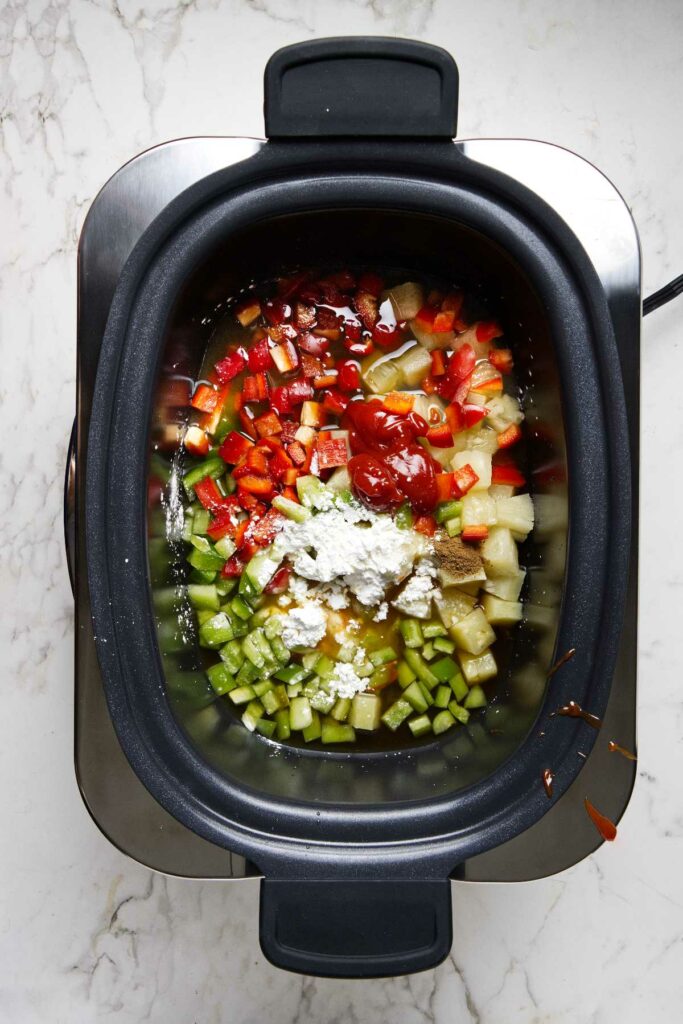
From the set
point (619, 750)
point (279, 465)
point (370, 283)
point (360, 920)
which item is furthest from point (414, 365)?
point (360, 920)

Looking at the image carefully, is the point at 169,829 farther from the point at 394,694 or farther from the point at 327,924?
the point at 394,694

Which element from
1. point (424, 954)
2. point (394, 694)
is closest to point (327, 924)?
point (424, 954)

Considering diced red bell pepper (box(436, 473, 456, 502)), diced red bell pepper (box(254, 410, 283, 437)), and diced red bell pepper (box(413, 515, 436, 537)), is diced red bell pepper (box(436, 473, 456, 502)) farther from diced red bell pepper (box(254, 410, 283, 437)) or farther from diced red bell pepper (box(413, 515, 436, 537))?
diced red bell pepper (box(254, 410, 283, 437))

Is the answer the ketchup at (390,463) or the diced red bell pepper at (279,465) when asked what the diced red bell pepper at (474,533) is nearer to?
the ketchup at (390,463)

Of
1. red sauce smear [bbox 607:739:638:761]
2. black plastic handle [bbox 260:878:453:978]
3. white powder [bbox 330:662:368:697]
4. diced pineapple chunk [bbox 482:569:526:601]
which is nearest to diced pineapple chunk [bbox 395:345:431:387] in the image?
diced pineapple chunk [bbox 482:569:526:601]

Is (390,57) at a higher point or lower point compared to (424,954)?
higher

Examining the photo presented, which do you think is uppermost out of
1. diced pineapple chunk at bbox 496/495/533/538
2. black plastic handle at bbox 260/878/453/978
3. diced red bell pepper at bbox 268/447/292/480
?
diced red bell pepper at bbox 268/447/292/480
